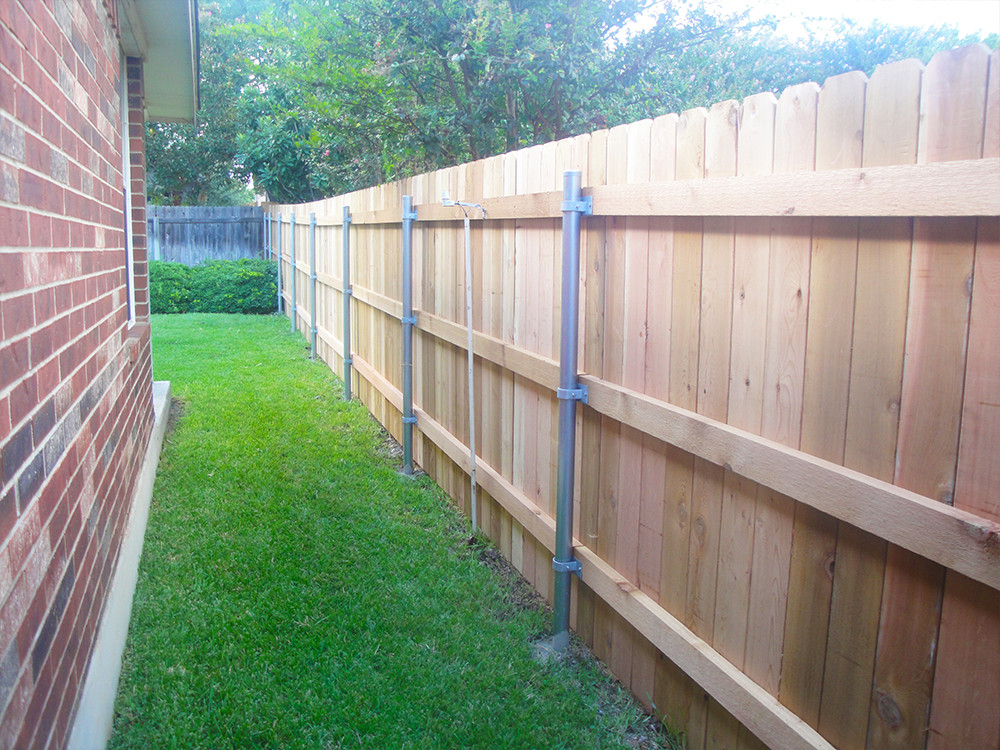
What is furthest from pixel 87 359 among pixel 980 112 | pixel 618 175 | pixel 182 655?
pixel 980 112

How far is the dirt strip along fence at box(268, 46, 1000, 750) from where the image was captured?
185 cm

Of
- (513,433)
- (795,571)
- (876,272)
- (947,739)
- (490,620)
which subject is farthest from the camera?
(513,433)

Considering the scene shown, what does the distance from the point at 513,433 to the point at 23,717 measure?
2.84 meters

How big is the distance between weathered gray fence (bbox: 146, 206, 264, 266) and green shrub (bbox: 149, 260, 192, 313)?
2233 mm

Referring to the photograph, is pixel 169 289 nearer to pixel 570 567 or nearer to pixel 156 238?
pixel 156 238

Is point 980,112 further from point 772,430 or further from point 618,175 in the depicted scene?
point 618,175

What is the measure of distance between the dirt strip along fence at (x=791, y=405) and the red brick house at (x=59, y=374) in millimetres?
1753

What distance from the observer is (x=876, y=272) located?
2064mm

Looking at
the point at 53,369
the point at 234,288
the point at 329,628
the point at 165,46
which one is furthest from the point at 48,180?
the point at 234,288

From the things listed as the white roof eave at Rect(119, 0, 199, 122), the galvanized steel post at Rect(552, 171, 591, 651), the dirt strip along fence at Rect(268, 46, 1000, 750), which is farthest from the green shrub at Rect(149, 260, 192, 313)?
the galvanized steel post at Rect(552, 171, 591, 651)

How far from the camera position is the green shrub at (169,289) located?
16.6 metres

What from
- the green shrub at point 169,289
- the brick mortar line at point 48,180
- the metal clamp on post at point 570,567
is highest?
the brick mortar line at point 48,180

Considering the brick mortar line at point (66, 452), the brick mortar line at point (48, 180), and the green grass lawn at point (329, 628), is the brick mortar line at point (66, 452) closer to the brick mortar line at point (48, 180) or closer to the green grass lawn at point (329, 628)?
the brick mortar line at point (48, 180)

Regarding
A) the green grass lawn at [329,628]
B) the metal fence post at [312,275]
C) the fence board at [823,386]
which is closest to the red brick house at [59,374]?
the green grass lawn at [329,628]
